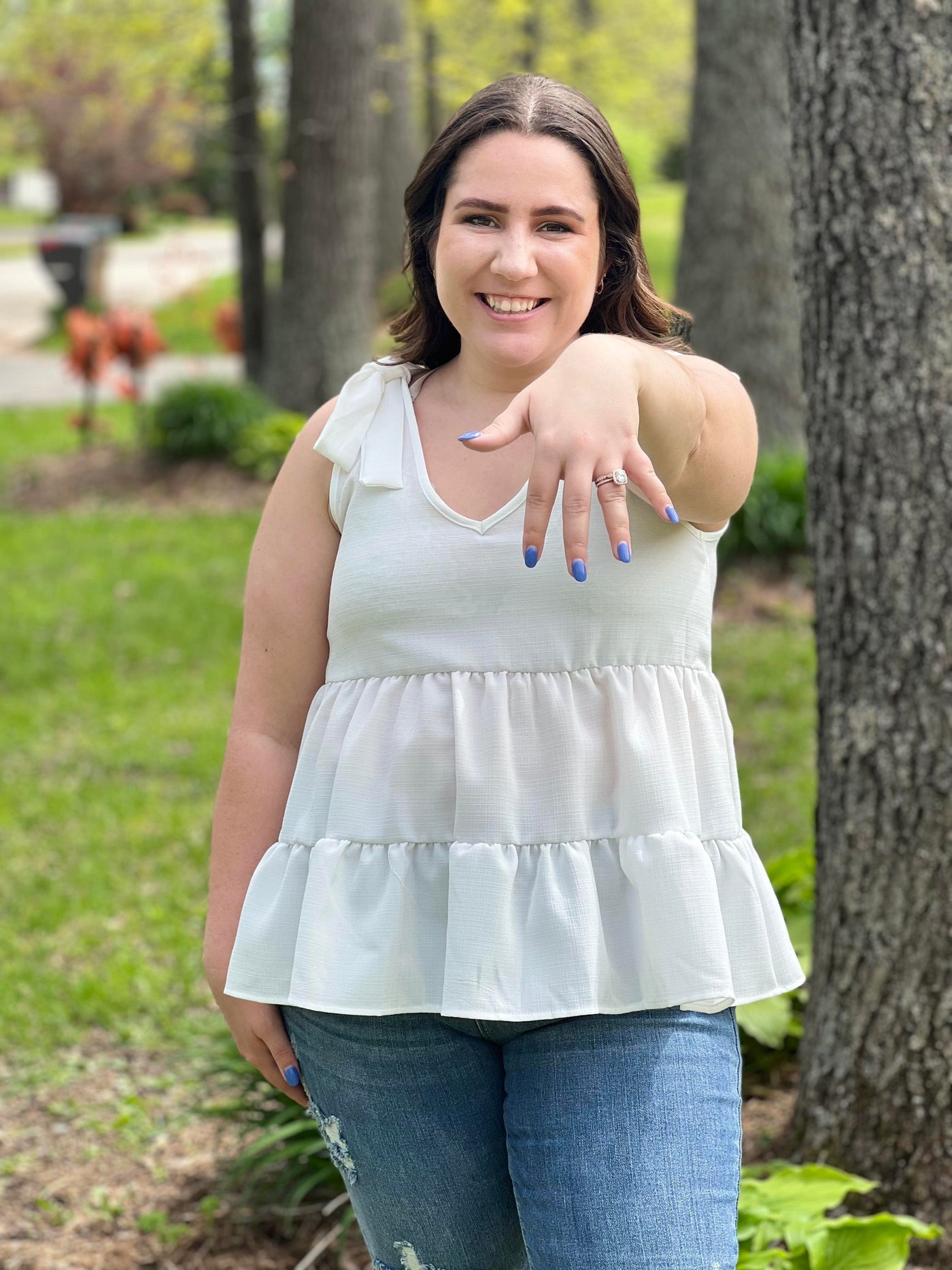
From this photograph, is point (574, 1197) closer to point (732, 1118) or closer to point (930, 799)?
point (732, 1118)

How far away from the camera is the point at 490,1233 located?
1.66m

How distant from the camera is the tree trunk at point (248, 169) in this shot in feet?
32.6

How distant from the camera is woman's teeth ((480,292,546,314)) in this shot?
1641mm

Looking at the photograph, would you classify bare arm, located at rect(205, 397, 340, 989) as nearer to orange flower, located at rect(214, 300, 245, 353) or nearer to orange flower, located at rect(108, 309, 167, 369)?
orange flower, located at rect(108, 309, 167, 369)

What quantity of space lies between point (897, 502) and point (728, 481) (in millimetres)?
860

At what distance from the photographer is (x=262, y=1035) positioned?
Answer: 68.7 inches

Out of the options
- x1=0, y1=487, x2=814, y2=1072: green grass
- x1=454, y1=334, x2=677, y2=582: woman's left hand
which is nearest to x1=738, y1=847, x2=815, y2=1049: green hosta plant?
x1=0, y1=487, x2=814, y2=1072: green grass

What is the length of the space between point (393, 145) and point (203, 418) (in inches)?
275

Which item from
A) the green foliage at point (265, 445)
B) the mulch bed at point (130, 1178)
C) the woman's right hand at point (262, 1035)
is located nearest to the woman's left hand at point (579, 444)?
the woman's right hand at point (262, 1035)

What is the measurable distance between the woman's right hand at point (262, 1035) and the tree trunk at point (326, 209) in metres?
7.88

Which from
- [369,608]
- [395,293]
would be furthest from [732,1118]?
[395,293]

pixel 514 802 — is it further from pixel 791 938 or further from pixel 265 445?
pixel 265 445

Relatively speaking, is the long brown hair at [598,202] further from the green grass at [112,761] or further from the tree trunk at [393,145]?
the tree trunk at [393,145]

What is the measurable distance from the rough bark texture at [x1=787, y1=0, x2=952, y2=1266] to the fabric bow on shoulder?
0.93 meters
